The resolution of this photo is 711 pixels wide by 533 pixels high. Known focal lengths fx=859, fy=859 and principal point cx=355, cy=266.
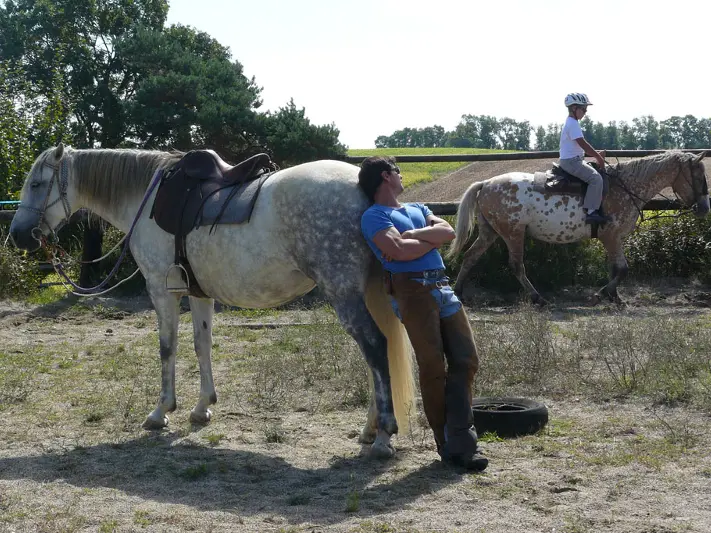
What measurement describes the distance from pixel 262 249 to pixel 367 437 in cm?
149

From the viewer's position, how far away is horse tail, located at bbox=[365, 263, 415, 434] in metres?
5.69

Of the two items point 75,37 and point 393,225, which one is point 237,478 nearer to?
point 393,225

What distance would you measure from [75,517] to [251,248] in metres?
2.32

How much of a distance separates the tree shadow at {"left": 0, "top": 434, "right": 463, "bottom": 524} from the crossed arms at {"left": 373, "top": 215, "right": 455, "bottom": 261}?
132 centimetres

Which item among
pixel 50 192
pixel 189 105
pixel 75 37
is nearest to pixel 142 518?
pixel 50 192

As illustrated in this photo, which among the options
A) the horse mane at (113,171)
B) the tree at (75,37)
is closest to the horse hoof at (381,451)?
the horse mane at (113,171)

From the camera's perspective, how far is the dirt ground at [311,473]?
428cm

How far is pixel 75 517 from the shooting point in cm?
434

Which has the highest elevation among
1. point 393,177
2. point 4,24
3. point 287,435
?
point 4,24

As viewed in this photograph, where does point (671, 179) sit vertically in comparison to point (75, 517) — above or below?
above

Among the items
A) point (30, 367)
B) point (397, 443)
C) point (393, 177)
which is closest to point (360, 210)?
point (393, 177)

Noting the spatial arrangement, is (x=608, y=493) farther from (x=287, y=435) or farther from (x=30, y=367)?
(x=30, y=367)

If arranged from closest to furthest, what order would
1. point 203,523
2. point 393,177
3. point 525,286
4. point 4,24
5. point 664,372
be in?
point 203,523 < point 393,177 < point 664,372 < point 525,286 < point 4,24

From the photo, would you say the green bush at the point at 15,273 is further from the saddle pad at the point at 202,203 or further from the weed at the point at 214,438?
the weed at the point at 214,438
